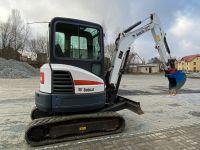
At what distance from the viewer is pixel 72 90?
17.4 ft

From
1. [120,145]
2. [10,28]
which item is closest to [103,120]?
[120,145]

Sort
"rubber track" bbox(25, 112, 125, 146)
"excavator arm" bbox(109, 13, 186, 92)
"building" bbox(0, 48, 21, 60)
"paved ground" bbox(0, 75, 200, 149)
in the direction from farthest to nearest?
"building" bbox(0, 48, 21, 60)
"excavator arm" bbox(109, 13, 186, 92)
"paved ground" bbox(0, 75, 200, 149)
"rubber track" bbox(25, 112, 125, 146)

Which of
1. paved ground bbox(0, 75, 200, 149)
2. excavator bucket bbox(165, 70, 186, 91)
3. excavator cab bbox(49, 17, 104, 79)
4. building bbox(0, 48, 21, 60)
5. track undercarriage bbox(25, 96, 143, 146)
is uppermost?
building bbox(0, 48, 21, 60)

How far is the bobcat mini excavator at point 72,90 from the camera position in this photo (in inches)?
203

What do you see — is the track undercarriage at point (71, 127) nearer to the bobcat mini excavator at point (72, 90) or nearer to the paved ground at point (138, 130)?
the bobcat mini excavator at point (72, 90)

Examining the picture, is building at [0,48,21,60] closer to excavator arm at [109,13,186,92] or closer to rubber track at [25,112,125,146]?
excavator arm at [109,13,186,92]

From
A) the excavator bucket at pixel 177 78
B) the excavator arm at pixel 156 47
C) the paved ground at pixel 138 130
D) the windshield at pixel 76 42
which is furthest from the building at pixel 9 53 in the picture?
the excavator bucket at pixel 177 78

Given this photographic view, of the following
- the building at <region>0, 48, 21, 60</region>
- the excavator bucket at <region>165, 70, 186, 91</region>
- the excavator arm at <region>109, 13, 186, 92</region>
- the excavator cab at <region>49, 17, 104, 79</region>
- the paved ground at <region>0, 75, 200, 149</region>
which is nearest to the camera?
the paved ground at <region>0, 75, 200, 149</region>

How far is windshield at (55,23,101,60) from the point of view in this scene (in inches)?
214

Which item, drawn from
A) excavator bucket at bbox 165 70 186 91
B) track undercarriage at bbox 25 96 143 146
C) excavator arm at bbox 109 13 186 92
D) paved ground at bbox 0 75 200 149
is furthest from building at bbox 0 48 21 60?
track undercarriage at bbox 25 96 143 146

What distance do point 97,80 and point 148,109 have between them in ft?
13.6

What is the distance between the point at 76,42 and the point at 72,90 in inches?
48.2

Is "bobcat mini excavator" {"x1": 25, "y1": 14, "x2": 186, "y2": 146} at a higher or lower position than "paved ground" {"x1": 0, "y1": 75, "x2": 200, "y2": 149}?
higher

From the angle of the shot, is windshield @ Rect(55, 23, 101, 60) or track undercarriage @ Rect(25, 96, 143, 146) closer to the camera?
track undercarriage @ Rect(25, 96, 143, 146)
